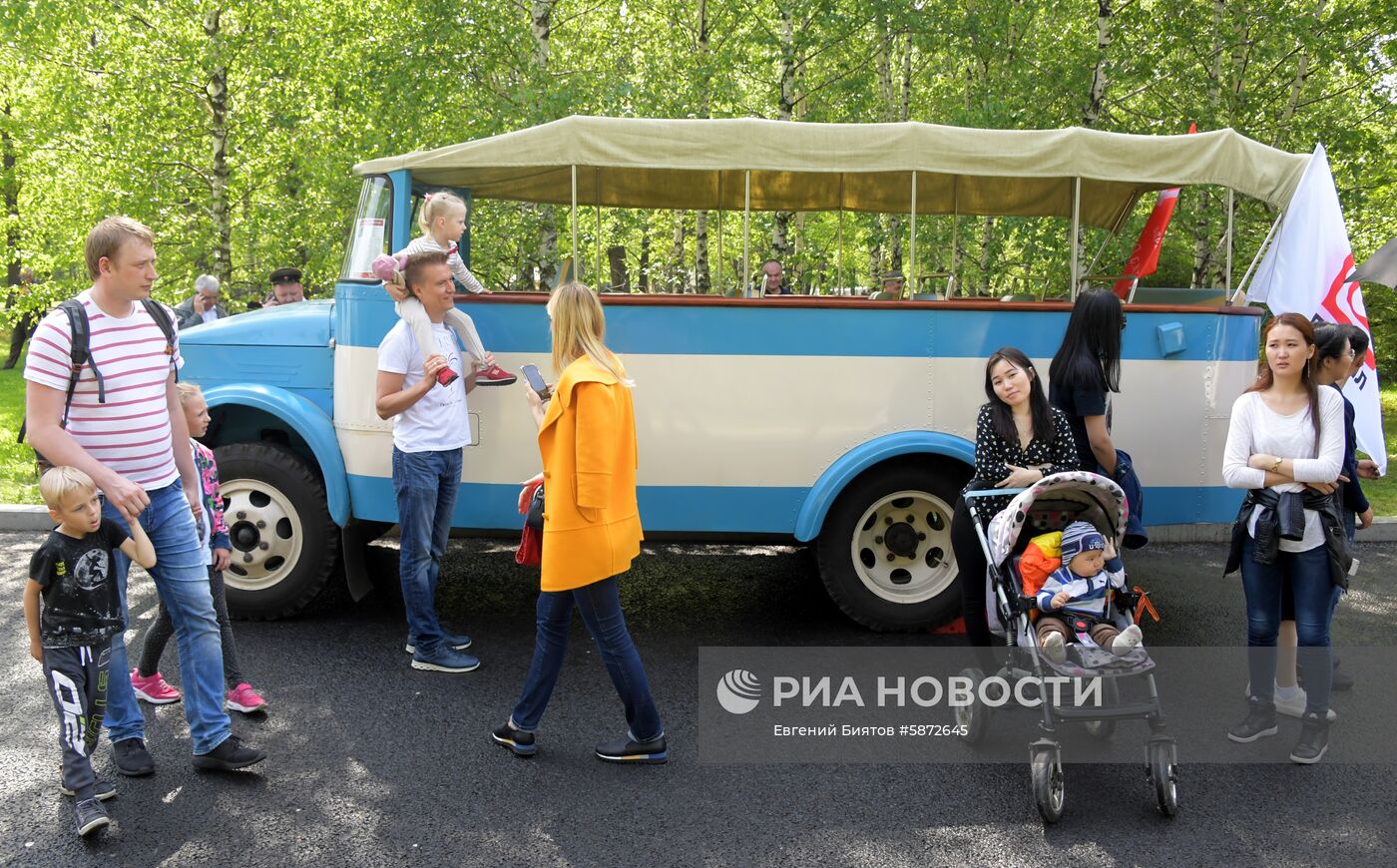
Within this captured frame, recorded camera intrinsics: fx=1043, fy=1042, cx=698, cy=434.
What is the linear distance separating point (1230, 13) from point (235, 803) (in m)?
13.5

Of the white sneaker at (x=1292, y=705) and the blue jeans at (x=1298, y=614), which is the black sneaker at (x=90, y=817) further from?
the white sneaker at (x=1292, y=705)

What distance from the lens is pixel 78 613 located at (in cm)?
356

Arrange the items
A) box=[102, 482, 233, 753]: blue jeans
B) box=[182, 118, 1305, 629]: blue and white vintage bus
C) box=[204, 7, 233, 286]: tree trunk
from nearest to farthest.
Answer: box=[102, 482, 233, 753]: blue jeans
box=[182, 118, 1305, 629]: blue and white vintage bus
box=[204, 7, 233, 286]: tree trunk

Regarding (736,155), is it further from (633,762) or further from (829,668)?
(633,762)

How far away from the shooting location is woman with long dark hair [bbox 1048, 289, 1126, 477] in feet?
15.5

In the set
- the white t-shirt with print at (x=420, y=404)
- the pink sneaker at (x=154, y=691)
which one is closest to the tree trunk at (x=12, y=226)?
the pink sneaker at (x=154, y=691)

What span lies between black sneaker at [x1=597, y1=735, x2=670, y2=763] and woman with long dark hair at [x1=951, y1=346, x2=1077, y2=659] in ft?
4.62

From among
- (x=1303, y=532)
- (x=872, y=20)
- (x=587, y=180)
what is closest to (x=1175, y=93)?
(x=872, y=20)

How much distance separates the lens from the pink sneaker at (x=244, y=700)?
177 inches

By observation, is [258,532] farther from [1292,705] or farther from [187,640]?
[1292,705]

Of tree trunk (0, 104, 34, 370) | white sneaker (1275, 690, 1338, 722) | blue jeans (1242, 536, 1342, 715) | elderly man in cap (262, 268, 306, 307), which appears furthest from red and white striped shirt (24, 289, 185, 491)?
tree trunk (0, 104, 34, 370)

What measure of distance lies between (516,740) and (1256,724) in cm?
304

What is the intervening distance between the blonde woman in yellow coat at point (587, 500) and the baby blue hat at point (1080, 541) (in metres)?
1.63

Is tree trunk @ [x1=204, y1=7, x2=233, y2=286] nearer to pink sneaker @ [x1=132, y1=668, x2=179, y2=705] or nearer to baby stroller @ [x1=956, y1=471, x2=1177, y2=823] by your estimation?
pink sneaker @ [x1=132, y1=668, x2=179, y2=705]
